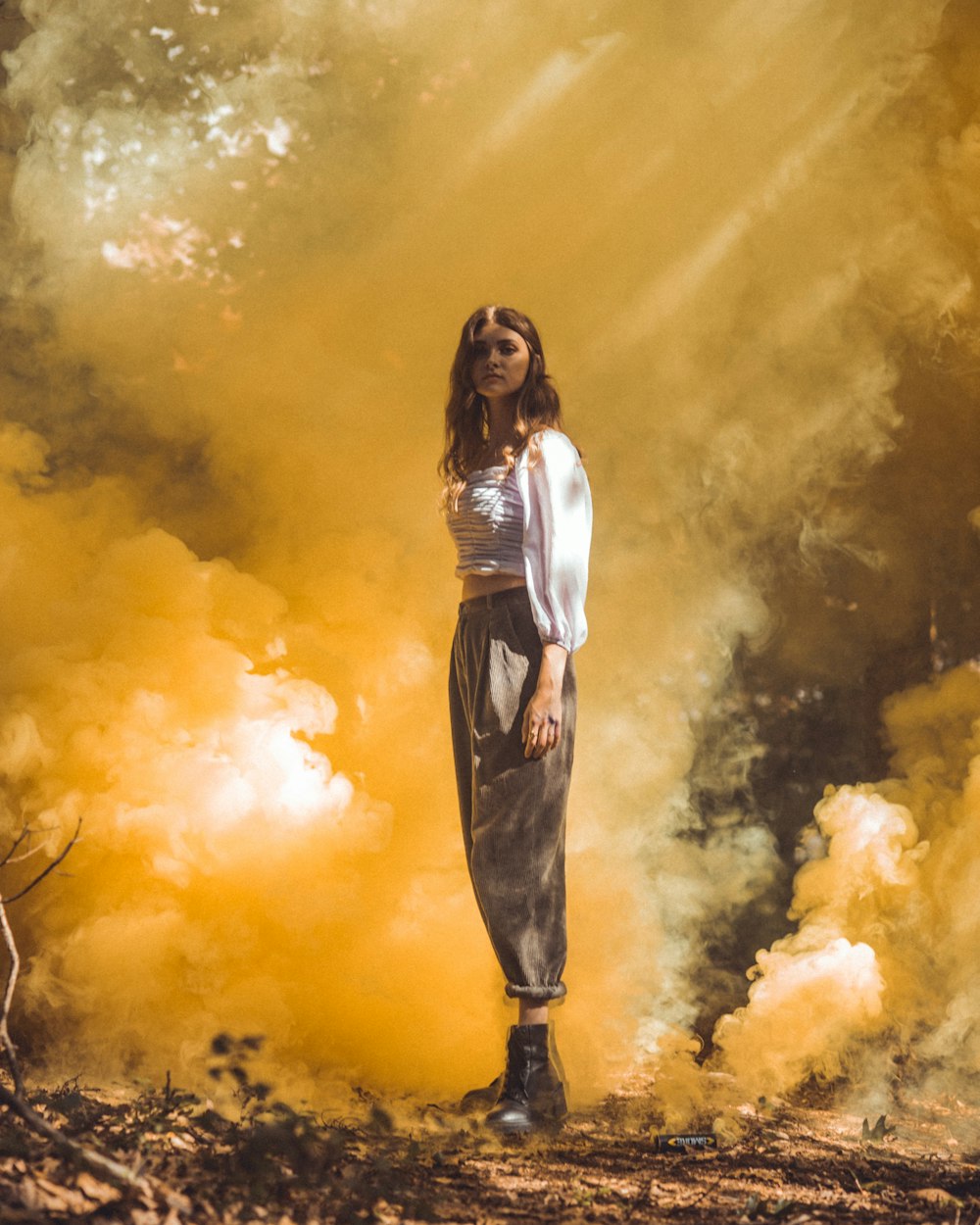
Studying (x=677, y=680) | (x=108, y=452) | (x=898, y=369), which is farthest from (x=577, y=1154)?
(x=898, y=369)

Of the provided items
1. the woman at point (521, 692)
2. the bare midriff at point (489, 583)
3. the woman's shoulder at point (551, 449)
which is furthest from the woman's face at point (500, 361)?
the bare midriff at point (489, 583)

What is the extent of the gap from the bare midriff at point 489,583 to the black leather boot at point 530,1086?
1.10m

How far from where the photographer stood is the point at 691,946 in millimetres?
4332

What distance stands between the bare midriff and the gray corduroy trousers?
2cm

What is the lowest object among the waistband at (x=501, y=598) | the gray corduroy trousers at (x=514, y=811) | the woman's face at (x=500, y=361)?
the gray corduroy trousers at (x=514, y=811)

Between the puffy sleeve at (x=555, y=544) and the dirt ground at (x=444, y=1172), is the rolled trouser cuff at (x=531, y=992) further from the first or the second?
the puffy sleeve at (x=555, y=544)

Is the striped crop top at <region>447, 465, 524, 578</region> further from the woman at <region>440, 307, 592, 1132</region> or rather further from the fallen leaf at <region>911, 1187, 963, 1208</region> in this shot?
the fallen leaf at <region>911, 1187, 963, 1208</region>

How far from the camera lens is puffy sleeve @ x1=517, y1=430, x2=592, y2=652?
2.82m

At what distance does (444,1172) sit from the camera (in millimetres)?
2484

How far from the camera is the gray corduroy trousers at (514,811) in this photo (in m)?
2.86

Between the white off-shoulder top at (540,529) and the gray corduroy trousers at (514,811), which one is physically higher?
the white off-shoulder top at (540,529)

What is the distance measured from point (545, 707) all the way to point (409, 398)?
6.04 feet

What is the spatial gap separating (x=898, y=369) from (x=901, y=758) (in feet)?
5.06

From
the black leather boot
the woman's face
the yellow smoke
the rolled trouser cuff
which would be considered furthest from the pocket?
the yellow smoke
